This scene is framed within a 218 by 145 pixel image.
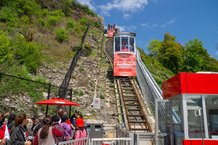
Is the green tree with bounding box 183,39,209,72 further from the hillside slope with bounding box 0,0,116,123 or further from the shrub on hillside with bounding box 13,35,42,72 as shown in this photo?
the shrub on hillside with bounding box 13,35,42,72

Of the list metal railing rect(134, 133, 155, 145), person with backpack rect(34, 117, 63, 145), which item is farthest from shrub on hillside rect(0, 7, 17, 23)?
metal railing rect(134, 133, 155, 145)

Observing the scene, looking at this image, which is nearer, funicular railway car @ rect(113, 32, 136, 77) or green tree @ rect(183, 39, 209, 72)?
funicular railway car @ rect(113, 32, 136, 77)

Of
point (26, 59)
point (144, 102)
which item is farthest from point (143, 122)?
point (26, 59)

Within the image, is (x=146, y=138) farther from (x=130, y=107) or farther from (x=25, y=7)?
(x=25, y=7)

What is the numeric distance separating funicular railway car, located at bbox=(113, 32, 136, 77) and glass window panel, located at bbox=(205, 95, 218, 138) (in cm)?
1264

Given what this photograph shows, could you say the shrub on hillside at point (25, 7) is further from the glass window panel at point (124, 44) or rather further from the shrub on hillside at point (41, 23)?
the glass window panel at point (124, 44)

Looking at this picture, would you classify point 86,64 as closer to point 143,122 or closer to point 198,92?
point 143,122

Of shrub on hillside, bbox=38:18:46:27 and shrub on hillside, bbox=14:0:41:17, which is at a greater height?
shrub on hillside, bbox=14:0:41:17

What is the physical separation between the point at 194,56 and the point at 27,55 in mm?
33005

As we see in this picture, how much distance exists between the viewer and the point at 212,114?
4504 mm

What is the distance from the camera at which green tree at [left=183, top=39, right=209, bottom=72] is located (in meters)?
34.9

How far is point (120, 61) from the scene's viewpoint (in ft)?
57.9

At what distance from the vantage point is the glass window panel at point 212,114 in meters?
4.35

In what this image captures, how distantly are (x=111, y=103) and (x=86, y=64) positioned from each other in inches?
314
